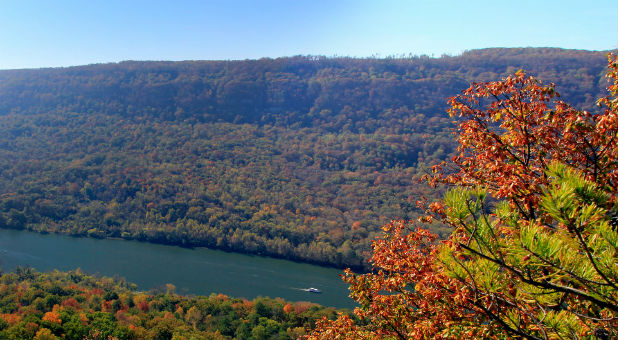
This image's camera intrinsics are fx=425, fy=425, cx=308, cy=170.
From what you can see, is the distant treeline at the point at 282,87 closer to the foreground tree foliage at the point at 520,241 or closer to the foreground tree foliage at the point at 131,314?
the foreground tree foliage at the point at 131,314

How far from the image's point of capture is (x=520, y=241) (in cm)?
203

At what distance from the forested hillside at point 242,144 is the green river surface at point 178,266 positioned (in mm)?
1849

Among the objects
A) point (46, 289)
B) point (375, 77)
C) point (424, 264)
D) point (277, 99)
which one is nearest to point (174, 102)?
point (277, 99)

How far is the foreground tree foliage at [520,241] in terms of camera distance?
6.73ft

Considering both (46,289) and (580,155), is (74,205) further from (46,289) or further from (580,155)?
(580,155)

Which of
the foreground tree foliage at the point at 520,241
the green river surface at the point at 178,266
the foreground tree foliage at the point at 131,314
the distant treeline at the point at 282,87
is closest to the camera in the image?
the foreground tree foliage at the point at 520,241

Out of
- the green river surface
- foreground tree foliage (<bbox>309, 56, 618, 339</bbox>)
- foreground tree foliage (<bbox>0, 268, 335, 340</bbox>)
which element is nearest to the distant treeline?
the green river surface

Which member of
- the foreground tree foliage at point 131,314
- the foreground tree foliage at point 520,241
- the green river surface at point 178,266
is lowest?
the green river surface at point 178,266

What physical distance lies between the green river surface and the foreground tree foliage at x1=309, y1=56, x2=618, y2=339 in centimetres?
2392

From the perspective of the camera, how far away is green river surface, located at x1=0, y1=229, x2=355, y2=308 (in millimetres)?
28375

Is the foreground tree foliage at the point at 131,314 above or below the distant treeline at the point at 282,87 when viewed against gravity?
below

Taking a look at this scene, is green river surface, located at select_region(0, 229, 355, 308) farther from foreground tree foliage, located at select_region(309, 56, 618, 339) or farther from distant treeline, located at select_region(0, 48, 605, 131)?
distant treeline, located at select_region(0, 48, 605, 131)

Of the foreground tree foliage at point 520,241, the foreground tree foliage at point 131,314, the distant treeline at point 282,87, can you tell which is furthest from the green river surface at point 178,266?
the distant treeline at point 282,87

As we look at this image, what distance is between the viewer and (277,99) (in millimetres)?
84938
